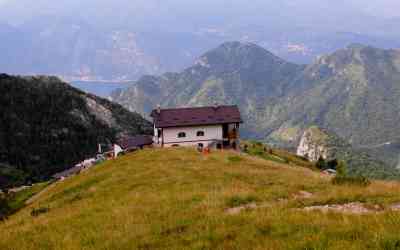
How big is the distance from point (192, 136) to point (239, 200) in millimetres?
58495

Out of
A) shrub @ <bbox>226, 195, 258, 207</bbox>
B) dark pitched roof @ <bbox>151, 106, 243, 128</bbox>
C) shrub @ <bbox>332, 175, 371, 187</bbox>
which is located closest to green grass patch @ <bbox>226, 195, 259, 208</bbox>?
shrub @ <bbox>226, 195, 258, 207</bbox>

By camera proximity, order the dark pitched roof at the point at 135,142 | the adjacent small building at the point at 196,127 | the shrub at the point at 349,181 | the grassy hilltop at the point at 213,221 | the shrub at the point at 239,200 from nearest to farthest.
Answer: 1. the grassy hilltop at the point at 213,221
2. the shrub at the point at 239,200
3. the shrub at the point at 349,181
4. the adjacent small building at the point at 196,127
5. the dark pitched roof at the point at 135,142

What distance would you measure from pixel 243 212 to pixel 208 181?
12969 mm

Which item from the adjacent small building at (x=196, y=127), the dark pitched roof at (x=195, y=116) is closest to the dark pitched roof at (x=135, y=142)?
the adjacent small building at (x=196, y=127)

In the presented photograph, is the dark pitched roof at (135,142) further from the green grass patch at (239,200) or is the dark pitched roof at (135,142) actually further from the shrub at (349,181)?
the green grass patch at (239,200)

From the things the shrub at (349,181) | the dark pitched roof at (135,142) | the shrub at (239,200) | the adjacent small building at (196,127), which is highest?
the adjacent small building at (196,127)

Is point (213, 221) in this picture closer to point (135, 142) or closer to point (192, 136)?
point (192, 136)

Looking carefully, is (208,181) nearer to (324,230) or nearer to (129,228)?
(129,228)

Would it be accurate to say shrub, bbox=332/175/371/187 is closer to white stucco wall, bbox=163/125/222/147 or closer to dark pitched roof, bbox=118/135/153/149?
white stucco wall, bbox=163/125/222/147

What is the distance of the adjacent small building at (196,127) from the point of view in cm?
7719

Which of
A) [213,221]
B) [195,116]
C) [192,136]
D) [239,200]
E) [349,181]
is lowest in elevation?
[349,181]

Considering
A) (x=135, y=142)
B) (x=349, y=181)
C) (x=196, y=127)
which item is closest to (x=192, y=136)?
(x=196, y=127)

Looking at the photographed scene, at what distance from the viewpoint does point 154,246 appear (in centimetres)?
1387

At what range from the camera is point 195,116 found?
79.6m
